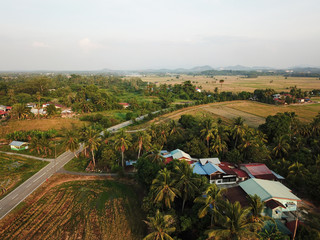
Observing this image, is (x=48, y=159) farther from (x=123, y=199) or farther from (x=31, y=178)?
(x=123, y=199)

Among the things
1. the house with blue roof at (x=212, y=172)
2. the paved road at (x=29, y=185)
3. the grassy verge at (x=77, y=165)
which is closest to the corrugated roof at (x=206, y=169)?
the house with blue roof at (x=212, y=172)

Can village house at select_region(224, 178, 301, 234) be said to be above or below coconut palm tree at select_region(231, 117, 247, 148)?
below

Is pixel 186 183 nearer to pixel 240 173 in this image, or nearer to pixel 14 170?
pixel 240 173

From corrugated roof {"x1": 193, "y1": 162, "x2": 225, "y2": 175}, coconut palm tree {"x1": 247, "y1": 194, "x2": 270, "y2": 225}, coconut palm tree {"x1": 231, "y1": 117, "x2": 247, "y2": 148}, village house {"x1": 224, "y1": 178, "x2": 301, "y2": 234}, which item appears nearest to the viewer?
coconut palm tree {"x1": 247, "y1": 194, "x2": 270, "y2": 225}

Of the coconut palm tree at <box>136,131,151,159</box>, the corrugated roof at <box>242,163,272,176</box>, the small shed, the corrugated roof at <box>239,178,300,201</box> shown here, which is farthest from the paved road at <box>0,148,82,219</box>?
the corrugated roof at <box>242,163,272,176</box>

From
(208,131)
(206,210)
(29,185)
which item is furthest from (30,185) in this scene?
(208,131)

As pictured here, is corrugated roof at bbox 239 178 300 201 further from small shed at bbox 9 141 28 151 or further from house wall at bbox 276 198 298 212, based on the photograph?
small shed at bbox 9 141 28 151

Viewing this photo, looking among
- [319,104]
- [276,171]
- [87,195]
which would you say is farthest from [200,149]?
[319,104]
